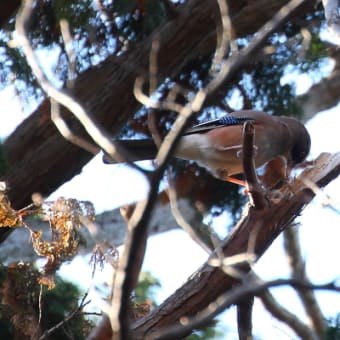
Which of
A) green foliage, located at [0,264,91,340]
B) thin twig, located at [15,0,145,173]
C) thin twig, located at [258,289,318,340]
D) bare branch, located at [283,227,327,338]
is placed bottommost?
thin twig, located at [15,0,145,173]

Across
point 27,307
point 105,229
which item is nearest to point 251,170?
point 27,307

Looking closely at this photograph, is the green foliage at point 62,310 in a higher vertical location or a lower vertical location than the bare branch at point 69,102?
higher

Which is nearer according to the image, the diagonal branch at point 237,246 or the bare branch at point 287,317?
the diagonal branch at point 237,246

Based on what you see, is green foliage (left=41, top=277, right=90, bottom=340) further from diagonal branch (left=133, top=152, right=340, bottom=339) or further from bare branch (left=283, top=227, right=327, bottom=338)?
bare branch (left=283, top=227, right=327, bottom=338)

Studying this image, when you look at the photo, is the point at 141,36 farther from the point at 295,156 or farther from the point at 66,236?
the point at 66,236

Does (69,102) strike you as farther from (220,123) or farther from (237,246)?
(220,123)

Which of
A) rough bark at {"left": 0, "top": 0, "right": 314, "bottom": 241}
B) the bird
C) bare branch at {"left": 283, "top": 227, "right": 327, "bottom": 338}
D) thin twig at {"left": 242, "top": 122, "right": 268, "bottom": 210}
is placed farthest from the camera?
bare branch at {"left": 283, "top": 227, "right": 327, "bottom": 338}

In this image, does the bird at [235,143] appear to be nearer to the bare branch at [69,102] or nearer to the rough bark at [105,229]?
the rough bark at [105,229]

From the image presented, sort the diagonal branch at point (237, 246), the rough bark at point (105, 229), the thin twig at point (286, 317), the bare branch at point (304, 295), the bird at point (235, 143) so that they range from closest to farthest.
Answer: the diagonal branch at point (237, 246), the thin twig at point (286, 317), the bird at point (235, 143), the bare branch at point (304, 295), the rough bark at point (105, 229)

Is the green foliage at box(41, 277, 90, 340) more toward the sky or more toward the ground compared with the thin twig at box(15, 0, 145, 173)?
more toward the sky

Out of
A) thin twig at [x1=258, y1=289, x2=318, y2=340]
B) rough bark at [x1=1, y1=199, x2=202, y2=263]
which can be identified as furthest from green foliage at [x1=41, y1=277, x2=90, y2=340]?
rough bark at [x1=1, y1=199, x2=202, y2=263]

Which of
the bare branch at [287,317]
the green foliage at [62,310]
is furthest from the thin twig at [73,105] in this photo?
the bare branch at [287,317]

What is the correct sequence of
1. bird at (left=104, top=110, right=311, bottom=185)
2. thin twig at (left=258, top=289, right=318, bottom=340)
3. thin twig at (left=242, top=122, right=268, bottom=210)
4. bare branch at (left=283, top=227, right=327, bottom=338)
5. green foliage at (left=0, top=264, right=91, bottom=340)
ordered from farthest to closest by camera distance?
bare branch at (left=283, top=227, right=327, bottom=338) < bird at (left=104, top=110, right=311, bottom=185) < thin twig at (left=258, top=289, right=318, bottom=340) < green foliage at (left=0, top=264, right=91, bottom=340) < thin twig at (left=242, top=122, right=268, bottom=210)

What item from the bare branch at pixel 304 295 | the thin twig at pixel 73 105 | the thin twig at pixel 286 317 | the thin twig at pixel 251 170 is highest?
the bare branch at pixel 304 295
